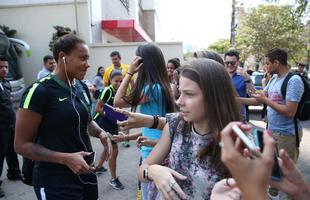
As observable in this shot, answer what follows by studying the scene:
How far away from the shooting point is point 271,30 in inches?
961

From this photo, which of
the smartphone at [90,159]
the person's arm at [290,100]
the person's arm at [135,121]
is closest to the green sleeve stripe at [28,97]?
the smartphone at [90,159]

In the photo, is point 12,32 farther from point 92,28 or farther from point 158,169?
point 158,169

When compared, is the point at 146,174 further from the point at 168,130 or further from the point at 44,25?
the point at 44,25

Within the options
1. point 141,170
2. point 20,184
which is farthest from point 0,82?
point 141,170

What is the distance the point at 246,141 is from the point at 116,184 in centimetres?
446

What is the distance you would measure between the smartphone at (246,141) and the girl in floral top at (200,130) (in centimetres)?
70

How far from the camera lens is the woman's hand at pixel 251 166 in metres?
0.94

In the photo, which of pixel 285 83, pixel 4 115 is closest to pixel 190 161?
pixel 285 83

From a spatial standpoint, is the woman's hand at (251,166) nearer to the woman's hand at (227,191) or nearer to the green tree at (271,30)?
the woman's hand at (227,191)

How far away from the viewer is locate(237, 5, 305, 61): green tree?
23.5 meters

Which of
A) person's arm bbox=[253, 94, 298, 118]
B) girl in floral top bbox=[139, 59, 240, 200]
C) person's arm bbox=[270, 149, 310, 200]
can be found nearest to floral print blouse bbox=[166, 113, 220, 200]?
girl in floral top bbox=[139, 59, 240, 200]

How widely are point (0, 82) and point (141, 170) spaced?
412 centimetres

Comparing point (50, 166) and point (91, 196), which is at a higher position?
point (50, 166)

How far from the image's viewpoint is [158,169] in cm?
166
